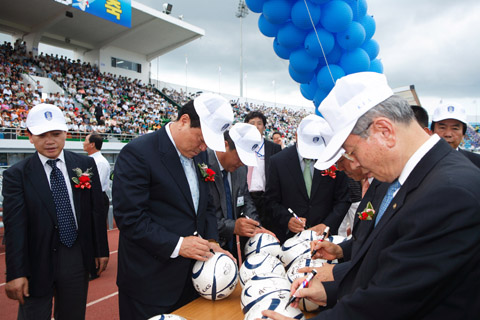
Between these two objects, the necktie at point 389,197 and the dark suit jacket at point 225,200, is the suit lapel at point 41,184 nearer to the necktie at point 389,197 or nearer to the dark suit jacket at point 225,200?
the dark suit jacket at point 225,200

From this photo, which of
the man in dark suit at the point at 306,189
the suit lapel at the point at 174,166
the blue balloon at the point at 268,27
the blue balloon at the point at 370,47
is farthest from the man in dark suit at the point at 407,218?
the blue balloon at the point at 370,47

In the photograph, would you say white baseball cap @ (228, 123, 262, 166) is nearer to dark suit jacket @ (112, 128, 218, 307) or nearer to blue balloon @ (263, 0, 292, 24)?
dark suit jacket @ (112, 128, 218, 307)

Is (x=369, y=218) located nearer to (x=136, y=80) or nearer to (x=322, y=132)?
(x=322, y=132)

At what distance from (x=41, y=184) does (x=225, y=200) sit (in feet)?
5.38

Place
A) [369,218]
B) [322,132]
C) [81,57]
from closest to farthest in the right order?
1. [369,218]
2. [322,132]
3. [81,57]

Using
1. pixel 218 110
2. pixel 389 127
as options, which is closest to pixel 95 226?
pixel 218 110

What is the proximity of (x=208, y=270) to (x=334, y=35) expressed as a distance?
523 centimetres

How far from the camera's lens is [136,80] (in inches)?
1217

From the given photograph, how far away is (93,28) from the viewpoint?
87.4 feet

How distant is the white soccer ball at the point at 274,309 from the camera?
1.81 meters

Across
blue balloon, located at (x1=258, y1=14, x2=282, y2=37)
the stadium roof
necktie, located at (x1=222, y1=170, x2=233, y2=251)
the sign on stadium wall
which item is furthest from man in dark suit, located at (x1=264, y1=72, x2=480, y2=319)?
the stadium roof

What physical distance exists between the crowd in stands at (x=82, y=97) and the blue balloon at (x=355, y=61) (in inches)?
565

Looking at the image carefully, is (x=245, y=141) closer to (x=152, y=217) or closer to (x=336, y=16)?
(x=152, y=217)

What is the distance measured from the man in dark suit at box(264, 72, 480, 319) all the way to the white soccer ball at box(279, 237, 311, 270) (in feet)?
3.90
